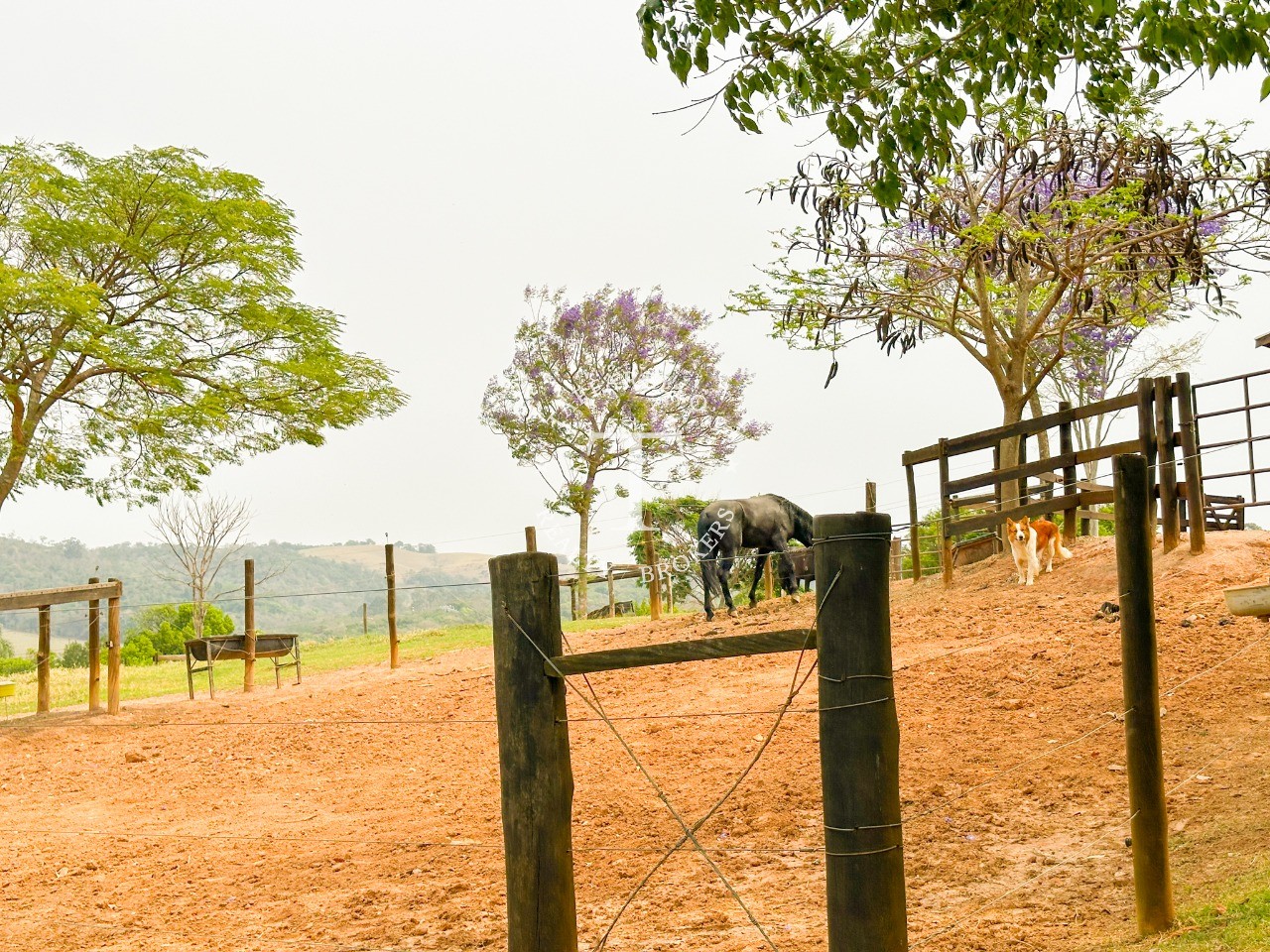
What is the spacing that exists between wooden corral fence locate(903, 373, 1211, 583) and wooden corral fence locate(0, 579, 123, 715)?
9.73 meters

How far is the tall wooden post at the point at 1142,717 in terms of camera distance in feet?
14.2

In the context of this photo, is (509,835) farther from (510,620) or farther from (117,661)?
(117,661)

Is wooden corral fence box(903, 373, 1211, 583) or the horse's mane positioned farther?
the horse's mane

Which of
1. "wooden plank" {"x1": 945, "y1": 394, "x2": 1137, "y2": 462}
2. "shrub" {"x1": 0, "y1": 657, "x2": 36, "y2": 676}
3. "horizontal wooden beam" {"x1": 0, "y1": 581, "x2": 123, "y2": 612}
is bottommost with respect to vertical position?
"shrub" {"x1": 0, "y1": 657, "x2": 36, "y2": 676}

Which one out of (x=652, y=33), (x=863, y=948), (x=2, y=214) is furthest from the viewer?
(x=2, y=214)

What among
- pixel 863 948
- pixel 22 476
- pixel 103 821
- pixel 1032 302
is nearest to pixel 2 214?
pixel 22 476

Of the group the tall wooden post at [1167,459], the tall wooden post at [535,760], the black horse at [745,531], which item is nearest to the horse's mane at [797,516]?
the black horse at [745,531]

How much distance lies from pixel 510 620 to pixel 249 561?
13045 mm

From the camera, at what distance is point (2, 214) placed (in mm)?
17922

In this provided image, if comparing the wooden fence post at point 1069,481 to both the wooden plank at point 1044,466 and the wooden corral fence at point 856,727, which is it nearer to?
the wooden plank at point 1044,466

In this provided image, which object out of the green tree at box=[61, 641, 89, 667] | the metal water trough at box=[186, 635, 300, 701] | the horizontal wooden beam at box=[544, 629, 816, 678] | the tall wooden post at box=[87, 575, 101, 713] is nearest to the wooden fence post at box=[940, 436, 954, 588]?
the metal water trough at box=[186, 635, 300, 701]

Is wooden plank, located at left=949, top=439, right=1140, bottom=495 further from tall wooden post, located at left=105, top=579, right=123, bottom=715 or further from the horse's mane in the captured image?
tall wooden post, located at left=105, top=579, right=123, bottom=715

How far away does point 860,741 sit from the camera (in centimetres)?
307

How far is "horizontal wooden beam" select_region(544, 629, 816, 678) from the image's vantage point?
322cm
